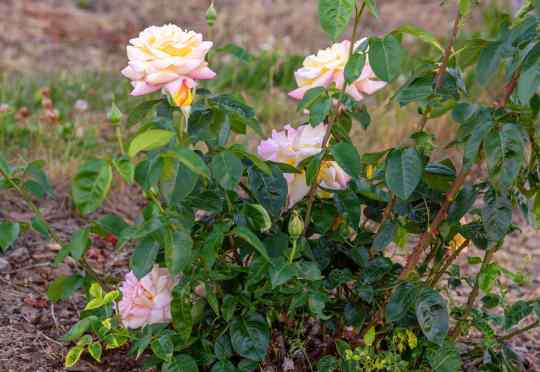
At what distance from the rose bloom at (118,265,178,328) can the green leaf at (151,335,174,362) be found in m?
0.10

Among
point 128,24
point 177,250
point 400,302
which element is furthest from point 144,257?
point 128,24

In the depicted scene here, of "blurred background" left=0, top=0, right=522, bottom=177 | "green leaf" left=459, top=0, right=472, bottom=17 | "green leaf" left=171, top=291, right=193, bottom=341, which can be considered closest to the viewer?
"green leaf" left=459, top=0, right=472, bottom=17

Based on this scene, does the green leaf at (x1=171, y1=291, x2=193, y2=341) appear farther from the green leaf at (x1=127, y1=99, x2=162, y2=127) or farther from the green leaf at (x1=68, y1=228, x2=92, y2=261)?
the green leaf at (x1=127, y1=99, x2=162, y2=127)

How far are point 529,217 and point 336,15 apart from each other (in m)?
0.64

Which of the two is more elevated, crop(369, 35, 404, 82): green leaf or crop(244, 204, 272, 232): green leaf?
crop(369, 35, 404, 82): green leaf

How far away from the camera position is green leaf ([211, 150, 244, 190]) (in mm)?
1389

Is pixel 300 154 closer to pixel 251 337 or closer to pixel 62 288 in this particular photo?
pixel 251 337

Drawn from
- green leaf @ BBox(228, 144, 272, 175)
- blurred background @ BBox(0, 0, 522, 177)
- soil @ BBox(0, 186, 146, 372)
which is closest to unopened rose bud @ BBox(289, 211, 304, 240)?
green leaf @ BBox(228, 144, 272, 175)

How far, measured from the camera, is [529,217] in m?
1.63

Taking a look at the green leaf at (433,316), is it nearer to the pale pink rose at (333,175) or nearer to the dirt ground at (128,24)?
the pale pink rose at (333,175)

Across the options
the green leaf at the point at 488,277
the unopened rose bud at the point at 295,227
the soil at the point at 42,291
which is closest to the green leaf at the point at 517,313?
the green leaf at the point at 488,277

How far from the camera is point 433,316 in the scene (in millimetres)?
Result: 1553

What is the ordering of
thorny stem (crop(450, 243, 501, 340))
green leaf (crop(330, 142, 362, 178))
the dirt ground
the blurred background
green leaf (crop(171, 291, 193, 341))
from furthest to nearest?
the dirt ground, the blurred background, thorny stem (crop(450, 243, 501, 340)), green leaf (crop(171, 291, 193, 341)), green leaf (crop(330, 142, 362, 178))

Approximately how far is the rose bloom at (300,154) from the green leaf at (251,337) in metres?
0.26
